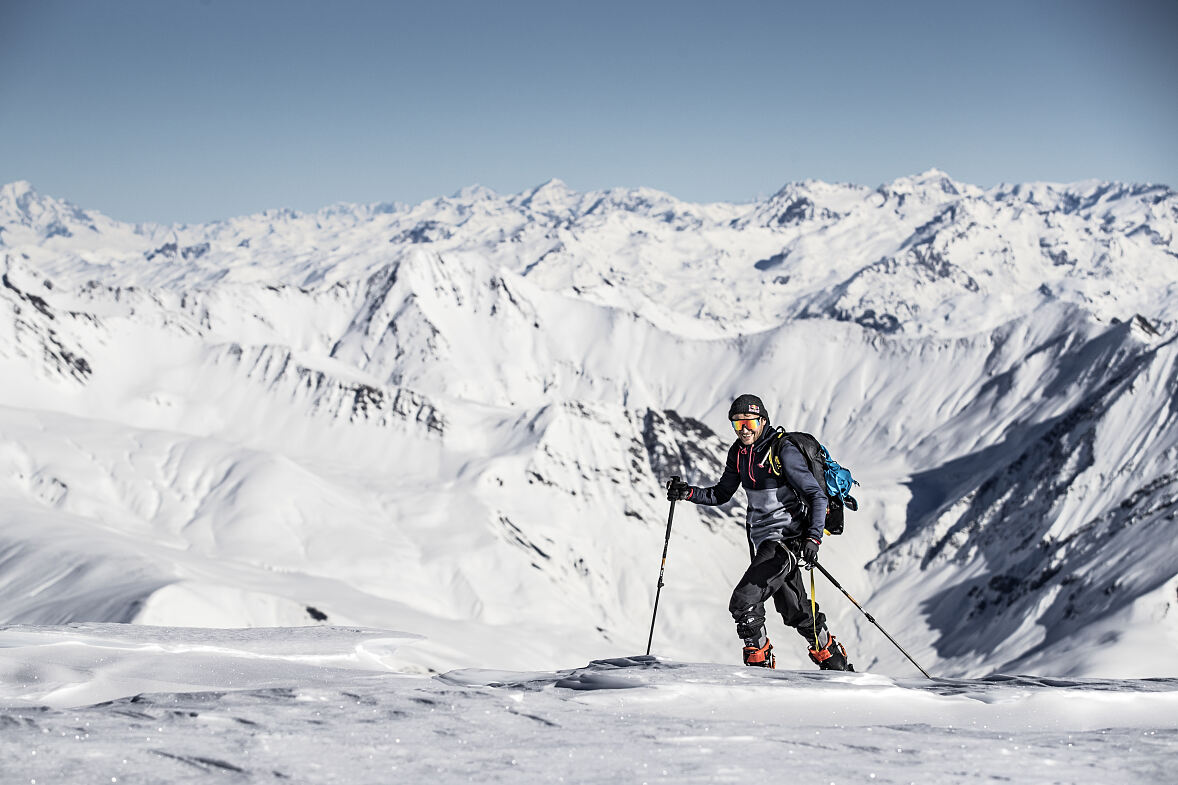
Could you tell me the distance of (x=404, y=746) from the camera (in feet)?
32.1

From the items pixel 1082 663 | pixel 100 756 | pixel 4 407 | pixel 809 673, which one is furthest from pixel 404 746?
pixel 4 407

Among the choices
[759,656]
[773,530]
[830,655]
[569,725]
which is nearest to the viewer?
[569,725]

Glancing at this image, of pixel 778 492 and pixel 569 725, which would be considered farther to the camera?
pixel 778 492

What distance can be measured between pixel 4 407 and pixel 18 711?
196m

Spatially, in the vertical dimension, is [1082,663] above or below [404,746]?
above

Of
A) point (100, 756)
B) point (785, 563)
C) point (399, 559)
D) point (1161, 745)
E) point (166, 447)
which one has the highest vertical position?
point (166, 447)

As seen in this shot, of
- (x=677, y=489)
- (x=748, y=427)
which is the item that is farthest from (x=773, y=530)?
(x=677, y=489)

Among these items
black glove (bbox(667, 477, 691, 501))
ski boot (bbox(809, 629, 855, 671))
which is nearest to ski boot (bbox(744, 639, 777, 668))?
ski boot (bbox(809, 629, 855, 671))

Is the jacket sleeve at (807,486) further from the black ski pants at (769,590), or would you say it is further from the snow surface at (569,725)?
the snow surface at (569,725)

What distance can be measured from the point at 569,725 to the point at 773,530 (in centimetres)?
645

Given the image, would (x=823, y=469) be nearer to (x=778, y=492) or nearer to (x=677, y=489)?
(x=778, y=492)

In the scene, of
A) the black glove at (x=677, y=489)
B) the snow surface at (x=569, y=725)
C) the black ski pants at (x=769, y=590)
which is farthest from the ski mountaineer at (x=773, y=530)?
the snow surface at (x=569, y=725)

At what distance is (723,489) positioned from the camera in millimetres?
17266

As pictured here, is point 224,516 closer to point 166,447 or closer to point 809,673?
point 166,447
